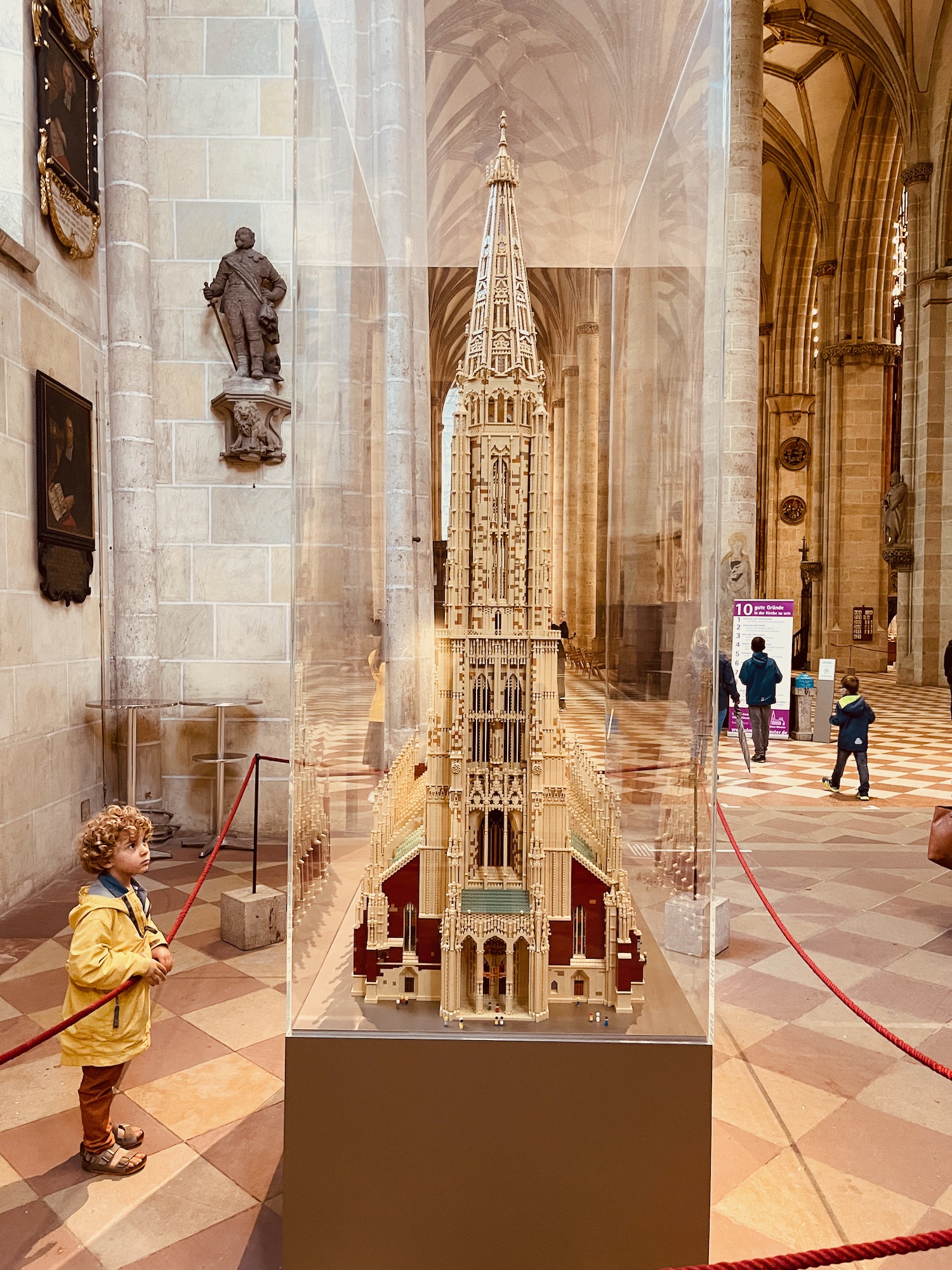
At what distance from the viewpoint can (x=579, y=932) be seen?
2.74m

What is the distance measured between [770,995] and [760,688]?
784 centimetres

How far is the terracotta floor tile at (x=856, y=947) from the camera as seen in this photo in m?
5.32

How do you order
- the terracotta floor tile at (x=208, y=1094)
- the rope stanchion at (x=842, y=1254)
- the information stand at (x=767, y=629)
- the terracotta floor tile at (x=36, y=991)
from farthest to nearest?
the information stand at (x=767, y=629) < the terracotta floor tile at (x=36, y=991) < the terracotta floor tile at (x=208, y=1094) < the rope stanchion at (x=842, y=1254)

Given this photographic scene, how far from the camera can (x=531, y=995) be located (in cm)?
265

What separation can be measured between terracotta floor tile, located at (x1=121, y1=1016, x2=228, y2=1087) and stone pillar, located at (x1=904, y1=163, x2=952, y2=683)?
21459 mm

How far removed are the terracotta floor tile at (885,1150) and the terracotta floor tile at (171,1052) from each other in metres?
2.65

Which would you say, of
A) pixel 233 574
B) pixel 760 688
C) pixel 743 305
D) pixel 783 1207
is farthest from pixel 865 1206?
pixel 743 305

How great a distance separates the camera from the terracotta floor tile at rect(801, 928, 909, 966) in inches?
209

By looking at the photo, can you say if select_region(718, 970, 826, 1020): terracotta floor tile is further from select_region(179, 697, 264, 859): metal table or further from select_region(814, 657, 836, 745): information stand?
select_region(814, 657, 836, 745): information stand

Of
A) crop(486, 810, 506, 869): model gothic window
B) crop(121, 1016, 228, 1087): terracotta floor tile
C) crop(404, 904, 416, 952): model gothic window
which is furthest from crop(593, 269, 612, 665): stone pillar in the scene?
crop(121, 1016, 228, 1087): terracotta floor tile

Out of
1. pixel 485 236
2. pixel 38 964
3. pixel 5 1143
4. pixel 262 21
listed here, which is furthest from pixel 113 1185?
pixel 262 21

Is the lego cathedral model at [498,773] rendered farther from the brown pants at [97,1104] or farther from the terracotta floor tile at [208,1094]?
the terracotta floor tile at [208,1094]

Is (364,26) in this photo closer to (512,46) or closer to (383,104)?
(383,104)

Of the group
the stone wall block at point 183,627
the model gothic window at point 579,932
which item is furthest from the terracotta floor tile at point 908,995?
the stone wall block at point 183,627
